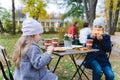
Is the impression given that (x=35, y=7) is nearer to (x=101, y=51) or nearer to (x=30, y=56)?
(x=101, y=51)

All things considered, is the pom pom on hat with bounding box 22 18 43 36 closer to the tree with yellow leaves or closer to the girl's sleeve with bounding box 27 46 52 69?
the girl's sleeve with bounding box 27 46 52 69

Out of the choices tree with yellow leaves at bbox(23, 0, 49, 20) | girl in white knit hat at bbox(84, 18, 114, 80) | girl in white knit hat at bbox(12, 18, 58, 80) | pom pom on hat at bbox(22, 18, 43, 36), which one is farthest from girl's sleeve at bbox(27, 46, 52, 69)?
tree with yellow leaves at bbox(23, 0, 49, 20)

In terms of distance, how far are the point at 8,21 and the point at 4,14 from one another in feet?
4.16

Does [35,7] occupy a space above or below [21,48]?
below

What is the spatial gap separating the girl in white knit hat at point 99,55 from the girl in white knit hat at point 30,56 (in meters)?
1.73

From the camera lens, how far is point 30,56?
3.97 m

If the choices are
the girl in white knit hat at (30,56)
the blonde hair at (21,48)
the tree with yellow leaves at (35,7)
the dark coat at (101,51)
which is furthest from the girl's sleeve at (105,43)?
the tree with yellow leaves at (35,7)

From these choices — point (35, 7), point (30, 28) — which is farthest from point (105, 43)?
point (35, 7)

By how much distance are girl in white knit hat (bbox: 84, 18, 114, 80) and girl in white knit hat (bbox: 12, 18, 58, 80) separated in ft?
5.68

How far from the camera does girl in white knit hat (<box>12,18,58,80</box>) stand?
156 inches

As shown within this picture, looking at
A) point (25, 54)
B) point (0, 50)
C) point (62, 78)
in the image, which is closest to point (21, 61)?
point (25, 54)

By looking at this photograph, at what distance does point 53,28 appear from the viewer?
37.0 metres

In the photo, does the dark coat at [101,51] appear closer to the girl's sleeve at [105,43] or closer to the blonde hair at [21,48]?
the girl's sleeve at [105,43]

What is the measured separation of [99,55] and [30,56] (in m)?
2.13
